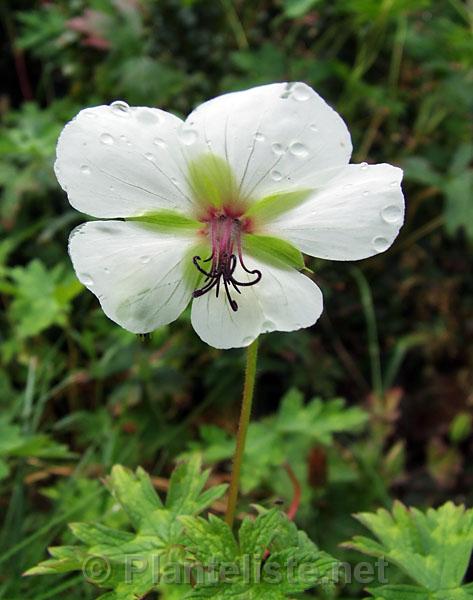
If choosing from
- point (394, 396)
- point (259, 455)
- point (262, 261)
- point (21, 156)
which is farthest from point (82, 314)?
point (262, 261)

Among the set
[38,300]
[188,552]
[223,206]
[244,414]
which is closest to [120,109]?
[223,206]

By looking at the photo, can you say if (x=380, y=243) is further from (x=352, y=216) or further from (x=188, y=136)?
(x=188, y=136)

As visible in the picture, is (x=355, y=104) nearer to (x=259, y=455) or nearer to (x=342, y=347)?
(x=342, y=347)

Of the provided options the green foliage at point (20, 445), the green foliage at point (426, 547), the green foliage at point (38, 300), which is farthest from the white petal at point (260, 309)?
the green foliage at point (38, 300)

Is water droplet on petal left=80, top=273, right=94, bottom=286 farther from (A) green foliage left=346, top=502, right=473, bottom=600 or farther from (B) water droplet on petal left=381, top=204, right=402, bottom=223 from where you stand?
(A) green foliage left=346, top=502, right=473, bottom=600

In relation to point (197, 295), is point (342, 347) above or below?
below

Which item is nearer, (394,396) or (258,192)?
(258,192)

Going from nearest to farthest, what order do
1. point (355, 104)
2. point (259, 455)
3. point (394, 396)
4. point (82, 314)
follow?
point (259, 455) < point (394, 396) < point (82, 314) < point (355, 104)
